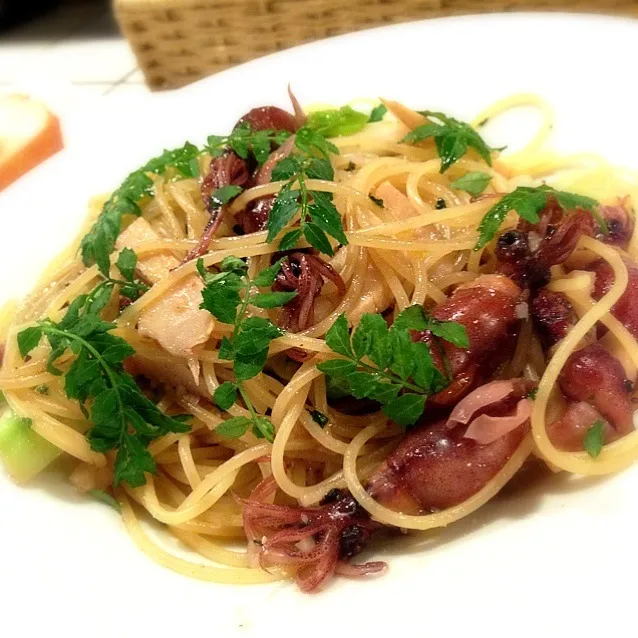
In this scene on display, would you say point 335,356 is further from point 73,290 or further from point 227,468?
point 73,290

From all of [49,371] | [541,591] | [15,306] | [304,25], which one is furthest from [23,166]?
[541,591]

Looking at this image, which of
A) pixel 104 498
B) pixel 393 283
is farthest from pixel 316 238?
pixel 104 498

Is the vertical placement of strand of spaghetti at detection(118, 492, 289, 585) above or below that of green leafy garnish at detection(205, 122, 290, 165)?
below

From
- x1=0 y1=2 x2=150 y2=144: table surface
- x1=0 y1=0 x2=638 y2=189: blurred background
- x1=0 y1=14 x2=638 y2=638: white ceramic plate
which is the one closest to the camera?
x1=0 y1=14 x2=638 y2=638: white ceramic plate

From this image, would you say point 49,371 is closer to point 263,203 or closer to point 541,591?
point 263,203

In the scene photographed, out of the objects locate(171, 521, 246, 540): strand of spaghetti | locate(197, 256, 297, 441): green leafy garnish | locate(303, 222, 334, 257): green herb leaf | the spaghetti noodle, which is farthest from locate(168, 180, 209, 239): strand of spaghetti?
locate(171, 521, 246, 540): strand of spaghetti

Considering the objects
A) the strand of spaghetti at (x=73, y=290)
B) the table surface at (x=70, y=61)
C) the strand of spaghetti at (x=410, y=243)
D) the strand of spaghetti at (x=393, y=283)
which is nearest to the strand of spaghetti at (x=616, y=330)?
the strand of spaghetti at (x=410, y=243)

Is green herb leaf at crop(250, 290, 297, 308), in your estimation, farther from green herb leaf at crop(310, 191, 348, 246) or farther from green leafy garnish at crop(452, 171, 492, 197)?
green leafy garnish at crop(452, 171, 492, 197)
